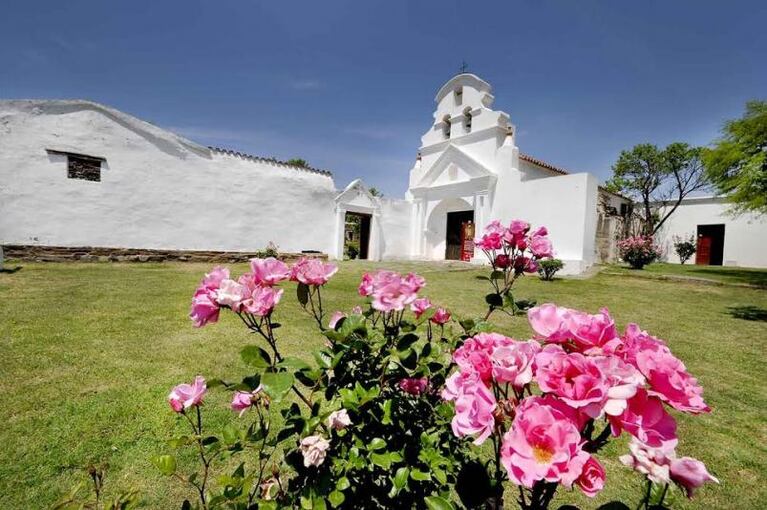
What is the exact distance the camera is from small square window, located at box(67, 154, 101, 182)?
9953mm

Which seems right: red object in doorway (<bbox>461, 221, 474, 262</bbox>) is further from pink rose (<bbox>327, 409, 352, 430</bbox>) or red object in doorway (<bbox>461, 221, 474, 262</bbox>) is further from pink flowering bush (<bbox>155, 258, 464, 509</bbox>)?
pink rose (<bbox>327, 409, 352, 430</bbox>)

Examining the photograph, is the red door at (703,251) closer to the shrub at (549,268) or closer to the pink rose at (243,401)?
the shrub at (549,268)

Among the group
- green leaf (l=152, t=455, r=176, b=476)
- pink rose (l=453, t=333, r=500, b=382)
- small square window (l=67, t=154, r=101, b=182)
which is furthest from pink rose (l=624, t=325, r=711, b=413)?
small square window (l=67, t=154, r=101, b=182)

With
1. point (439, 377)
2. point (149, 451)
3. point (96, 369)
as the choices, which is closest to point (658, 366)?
point (439, 377)

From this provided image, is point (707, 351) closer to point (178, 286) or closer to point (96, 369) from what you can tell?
point (96, 369)

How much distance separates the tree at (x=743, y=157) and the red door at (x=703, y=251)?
10231 millimetres

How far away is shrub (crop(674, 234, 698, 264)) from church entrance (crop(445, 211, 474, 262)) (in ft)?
46.8

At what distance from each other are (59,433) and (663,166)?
92.1 feet

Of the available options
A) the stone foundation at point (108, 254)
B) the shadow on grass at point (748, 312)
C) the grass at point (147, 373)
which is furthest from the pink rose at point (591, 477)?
the stone foundation at point (108, 254)

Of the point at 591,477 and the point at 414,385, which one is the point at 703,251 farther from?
the point at 591,477

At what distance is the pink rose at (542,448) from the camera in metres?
0.61

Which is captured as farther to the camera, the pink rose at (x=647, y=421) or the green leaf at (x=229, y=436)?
the green leaf at (x=229, y=436)

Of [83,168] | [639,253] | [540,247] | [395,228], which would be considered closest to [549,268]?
[639,253]

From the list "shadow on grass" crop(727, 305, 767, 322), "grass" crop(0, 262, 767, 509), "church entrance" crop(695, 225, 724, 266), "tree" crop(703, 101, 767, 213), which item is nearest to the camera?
"grass" crop(0, 262, 767, 509)
